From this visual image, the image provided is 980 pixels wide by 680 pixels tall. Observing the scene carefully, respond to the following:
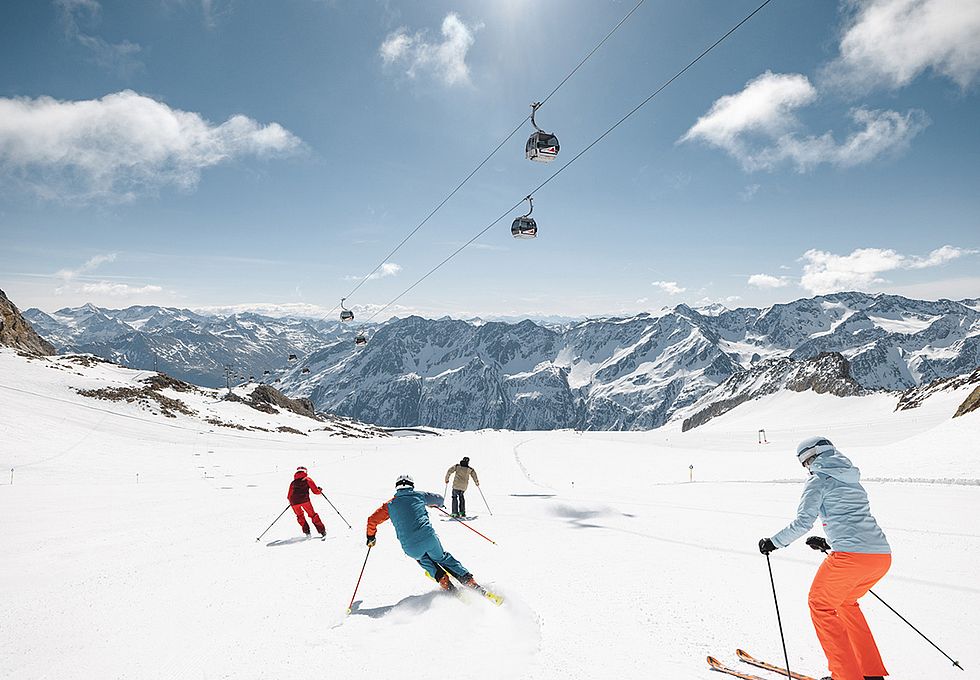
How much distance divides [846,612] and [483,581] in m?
5.48

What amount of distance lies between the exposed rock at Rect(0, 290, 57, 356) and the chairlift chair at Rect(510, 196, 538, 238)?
250ft

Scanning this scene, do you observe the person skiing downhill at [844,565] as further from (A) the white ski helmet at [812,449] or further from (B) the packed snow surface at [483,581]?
(B) the packed snow surface at [483,581]

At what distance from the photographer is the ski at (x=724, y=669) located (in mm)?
5793

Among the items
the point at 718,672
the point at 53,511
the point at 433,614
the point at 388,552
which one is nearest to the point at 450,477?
the point at 388,552

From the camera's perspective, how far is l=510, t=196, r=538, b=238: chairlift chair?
1859 cm

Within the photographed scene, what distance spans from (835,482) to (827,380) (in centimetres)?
16448

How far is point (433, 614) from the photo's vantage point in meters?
7.62

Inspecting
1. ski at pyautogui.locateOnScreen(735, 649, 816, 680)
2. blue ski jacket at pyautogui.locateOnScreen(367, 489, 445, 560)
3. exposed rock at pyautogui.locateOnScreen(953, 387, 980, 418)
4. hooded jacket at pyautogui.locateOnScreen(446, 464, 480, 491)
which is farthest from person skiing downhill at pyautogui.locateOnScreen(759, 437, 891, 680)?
exposed rock at pyautogui.locateOnScreen(953, 387, 980, 418)

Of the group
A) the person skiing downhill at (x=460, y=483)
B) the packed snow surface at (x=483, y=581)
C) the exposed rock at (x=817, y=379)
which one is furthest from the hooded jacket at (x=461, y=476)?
the exposed rock at (x=817, y=379)

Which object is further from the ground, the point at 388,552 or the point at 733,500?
the point at 733,500

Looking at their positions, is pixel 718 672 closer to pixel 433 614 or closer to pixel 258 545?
pixel 433 614

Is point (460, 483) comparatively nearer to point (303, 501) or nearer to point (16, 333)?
point (303, 501)

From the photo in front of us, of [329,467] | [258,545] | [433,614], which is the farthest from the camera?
[329,467]

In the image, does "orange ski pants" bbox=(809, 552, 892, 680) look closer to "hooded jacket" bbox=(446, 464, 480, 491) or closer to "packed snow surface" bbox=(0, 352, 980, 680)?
"packed snow surface" bbox=(0, 352, 980, 680)
